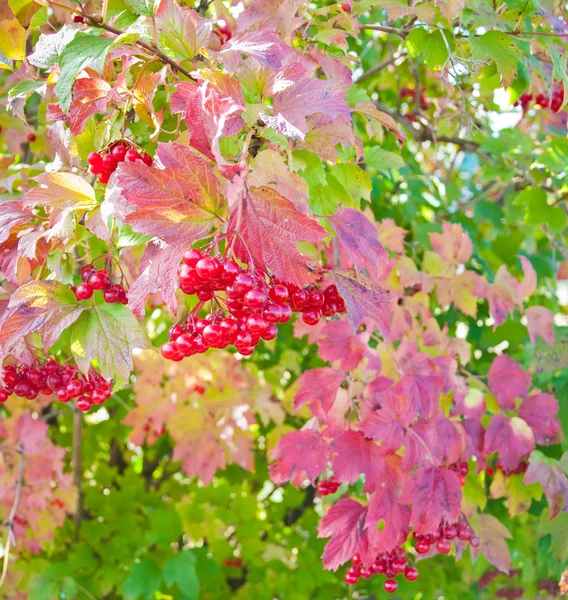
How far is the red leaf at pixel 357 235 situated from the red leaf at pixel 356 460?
0.56 meters

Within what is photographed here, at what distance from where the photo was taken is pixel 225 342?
1093 mm

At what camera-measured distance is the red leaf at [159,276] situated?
1.07 metres

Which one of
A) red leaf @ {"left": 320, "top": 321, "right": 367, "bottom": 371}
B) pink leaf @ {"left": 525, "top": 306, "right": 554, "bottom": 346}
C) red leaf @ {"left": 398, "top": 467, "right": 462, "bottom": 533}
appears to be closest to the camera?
red leaf @ {"left": 398, "top": 467, "right": 462, "bottom": 533}

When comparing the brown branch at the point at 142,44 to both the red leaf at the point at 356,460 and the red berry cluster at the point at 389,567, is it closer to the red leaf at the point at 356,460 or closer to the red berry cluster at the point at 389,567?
the red leaf at the point at 356,460

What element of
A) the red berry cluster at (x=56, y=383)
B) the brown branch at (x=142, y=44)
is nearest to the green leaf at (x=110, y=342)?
the red berry cluster at (x=56, y=383)

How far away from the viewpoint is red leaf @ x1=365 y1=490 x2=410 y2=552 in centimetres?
162

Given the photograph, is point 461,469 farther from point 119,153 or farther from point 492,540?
point 119,153

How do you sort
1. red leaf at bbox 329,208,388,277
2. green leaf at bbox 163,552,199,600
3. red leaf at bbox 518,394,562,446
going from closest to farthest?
red leaf at bbox 329,208,388,277 → red leaf at bbox 518,394,562,446 → green leaf at bbox 163,552,199,600

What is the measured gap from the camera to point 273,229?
1.05 m

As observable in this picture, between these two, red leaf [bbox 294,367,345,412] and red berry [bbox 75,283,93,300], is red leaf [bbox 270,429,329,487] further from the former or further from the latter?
red berry [bbox 75,283,93,300]

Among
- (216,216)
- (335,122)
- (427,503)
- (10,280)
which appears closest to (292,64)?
(335,122)

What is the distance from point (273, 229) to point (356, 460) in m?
0.83

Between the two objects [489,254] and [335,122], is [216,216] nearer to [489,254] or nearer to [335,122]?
[335,122]

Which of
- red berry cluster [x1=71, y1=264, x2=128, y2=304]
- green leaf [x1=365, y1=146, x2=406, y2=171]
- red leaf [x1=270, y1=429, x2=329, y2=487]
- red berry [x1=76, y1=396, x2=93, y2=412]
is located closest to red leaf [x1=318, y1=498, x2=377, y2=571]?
red leaf [x1=270, y1=429, x2=329, y2=487]
